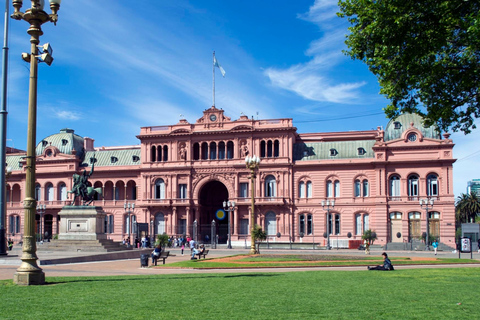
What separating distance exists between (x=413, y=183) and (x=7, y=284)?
57.8m

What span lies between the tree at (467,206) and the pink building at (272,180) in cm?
3442

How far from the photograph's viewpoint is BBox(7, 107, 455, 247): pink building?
67062 mm

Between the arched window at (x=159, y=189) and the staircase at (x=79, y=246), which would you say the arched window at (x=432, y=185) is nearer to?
the arched window at (x=159, y=189)

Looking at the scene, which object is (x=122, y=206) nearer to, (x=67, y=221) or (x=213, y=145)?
(x=213, y=145)

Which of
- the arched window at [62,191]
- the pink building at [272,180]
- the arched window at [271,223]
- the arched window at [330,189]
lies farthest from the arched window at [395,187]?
the arched window at [62,191]

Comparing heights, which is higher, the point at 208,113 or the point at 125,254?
the point at 208,113

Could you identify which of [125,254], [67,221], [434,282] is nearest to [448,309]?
[434,282]

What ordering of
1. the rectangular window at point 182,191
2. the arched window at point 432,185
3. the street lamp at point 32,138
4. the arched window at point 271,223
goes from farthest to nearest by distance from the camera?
the rectangular window at point 182,191, the arched window at point 271,223, the arched window at point 432,185, the street lamp at point 32,138

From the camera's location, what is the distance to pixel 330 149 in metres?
72.8

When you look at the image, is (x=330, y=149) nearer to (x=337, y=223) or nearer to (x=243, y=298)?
(x=337, y=223)

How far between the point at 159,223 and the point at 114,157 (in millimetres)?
13913

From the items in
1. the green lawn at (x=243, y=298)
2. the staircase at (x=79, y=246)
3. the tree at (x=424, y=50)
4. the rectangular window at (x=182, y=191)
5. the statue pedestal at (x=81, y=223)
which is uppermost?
the tree at (x=424, y=50)

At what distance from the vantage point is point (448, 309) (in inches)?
519

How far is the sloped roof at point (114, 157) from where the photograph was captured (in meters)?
82.0
